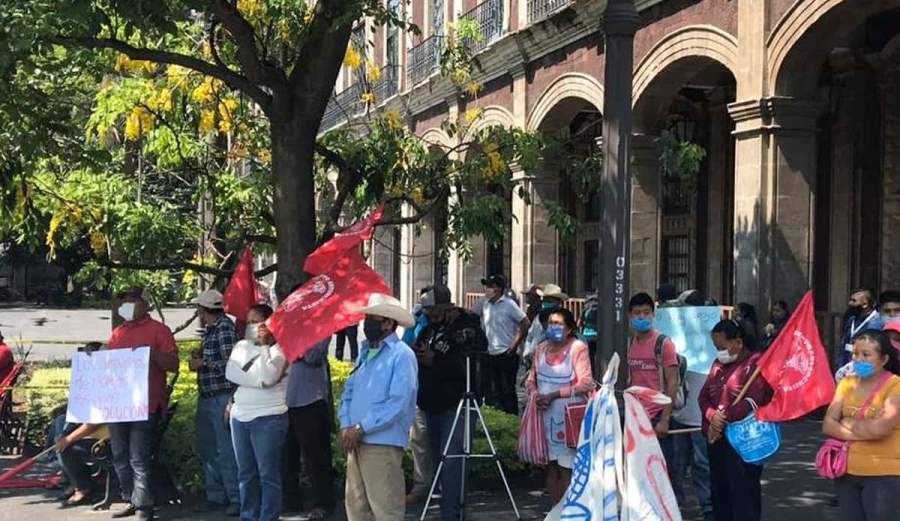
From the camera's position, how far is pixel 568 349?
7.36 m

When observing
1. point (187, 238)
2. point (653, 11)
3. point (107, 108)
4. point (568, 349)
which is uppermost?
point (653, 11)

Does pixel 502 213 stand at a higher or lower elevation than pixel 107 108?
lower

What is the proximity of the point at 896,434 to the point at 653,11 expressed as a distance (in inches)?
428

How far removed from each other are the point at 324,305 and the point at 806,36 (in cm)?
830

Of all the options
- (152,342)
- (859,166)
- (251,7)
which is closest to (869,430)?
(152,342)

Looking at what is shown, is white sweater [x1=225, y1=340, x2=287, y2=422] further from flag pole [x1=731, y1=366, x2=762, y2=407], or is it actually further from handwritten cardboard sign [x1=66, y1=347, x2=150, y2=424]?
flag pole [x1=731, y1=366, x2=762, y2=407]

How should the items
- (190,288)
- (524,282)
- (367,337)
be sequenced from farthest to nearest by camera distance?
(524,282) → (190,288) → (367,337)

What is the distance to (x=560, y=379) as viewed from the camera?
733 cm

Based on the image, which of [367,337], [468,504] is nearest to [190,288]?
[468,504]

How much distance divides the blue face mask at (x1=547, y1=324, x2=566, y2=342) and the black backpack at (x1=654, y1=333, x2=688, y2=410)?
2.46 ft

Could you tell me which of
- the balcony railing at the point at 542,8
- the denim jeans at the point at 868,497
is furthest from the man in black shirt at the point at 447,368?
the balcony railing at the point at 542,8

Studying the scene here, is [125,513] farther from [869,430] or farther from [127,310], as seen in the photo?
[869,430]

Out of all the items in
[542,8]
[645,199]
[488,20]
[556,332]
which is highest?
[488,20]

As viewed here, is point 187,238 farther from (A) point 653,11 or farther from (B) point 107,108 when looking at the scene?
(A) point 653,11
